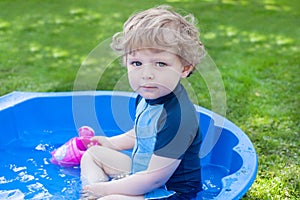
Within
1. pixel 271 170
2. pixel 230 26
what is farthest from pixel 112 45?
pixel 230 26

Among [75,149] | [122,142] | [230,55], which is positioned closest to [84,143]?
[75,149]

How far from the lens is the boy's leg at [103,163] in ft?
6.61

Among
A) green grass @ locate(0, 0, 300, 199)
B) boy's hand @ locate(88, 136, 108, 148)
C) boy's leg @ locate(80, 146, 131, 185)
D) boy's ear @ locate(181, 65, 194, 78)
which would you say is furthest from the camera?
green grass @ locate(0, 0, 300, 199)

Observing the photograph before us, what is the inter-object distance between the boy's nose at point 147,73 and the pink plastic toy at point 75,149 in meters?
0.60

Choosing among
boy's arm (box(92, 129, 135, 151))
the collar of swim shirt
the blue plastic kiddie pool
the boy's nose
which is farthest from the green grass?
the boy's nose

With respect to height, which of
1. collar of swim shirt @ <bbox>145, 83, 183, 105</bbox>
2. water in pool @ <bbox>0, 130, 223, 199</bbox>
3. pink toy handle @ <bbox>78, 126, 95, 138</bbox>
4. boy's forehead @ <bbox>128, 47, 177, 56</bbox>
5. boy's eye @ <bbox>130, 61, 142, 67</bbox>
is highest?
boy's forehead @ <bbox>128, 47, 177, 56</bbox>

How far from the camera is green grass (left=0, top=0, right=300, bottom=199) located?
249 cm

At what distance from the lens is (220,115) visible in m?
2.39

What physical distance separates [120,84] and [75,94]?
1.59 ft

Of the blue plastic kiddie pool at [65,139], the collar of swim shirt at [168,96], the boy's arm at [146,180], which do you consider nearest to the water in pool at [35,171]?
the blue plastic kiddie pool at [65,139]

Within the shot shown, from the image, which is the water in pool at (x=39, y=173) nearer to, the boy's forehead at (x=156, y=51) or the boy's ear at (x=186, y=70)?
the boy's ear at (x=186, y=70)

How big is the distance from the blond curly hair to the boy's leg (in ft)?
1.47

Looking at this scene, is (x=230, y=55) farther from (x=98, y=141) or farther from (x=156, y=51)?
(x=156, y=51)

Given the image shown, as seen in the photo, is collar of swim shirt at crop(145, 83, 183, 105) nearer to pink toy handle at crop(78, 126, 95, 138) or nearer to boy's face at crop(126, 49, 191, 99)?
boy's face at crop(126, 49, 191, 99)
